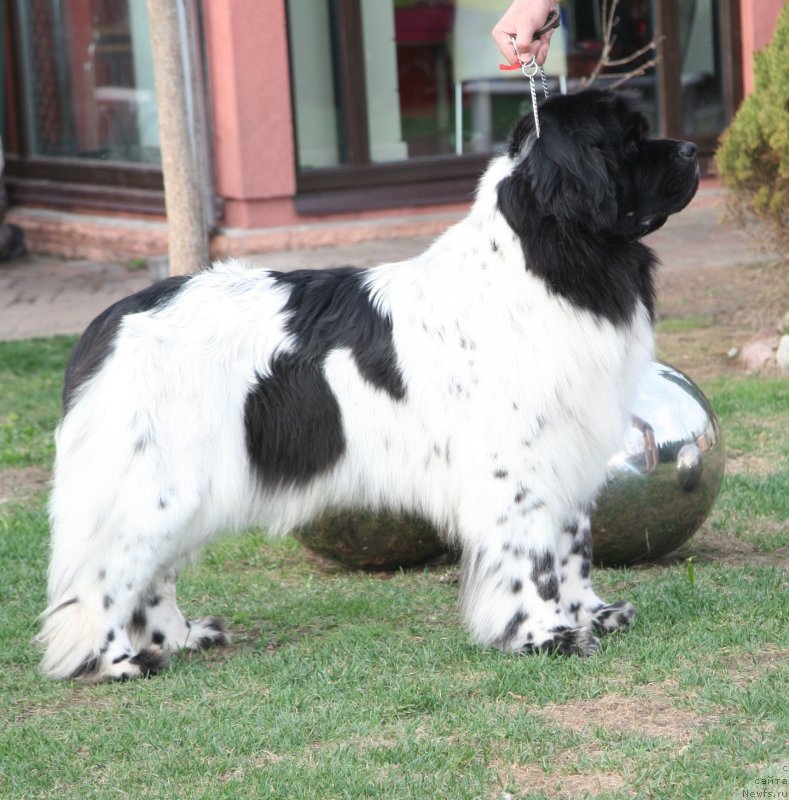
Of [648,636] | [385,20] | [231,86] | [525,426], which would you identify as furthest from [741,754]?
[385,20]

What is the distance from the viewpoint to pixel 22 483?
674 cm

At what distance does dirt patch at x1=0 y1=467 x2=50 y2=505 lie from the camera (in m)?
6.50

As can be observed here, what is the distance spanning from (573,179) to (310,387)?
104 cm

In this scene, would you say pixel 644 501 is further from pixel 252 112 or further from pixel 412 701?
pixel 252 112

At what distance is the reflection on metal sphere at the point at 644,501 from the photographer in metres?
4.89

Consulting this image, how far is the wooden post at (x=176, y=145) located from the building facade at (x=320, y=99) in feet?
10.3

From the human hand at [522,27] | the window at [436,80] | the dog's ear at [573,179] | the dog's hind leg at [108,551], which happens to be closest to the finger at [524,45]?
the human hand at [522,27]

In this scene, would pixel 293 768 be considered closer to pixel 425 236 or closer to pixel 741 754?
pixel 741 754

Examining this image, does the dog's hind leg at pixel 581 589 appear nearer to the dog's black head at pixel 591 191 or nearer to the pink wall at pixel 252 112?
the dog's black head at pixel 591 191

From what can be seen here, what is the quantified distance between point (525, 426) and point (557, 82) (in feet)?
30.6

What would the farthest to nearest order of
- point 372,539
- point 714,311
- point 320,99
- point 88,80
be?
point 88,80 → point 320,99 → point 714,311 → point 372,539

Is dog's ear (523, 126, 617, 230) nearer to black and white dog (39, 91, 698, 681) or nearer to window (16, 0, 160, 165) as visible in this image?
black and white dog (39, 91, 698, 681)

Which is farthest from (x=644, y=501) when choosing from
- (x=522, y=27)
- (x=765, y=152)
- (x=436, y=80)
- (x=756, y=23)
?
(x=756, y=23)

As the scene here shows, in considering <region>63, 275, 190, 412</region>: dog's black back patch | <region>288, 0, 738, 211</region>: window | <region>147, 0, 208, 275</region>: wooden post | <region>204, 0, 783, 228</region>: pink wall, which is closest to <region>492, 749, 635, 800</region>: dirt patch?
<region>63, 275, 190, 412</region>: dog's black back patch
